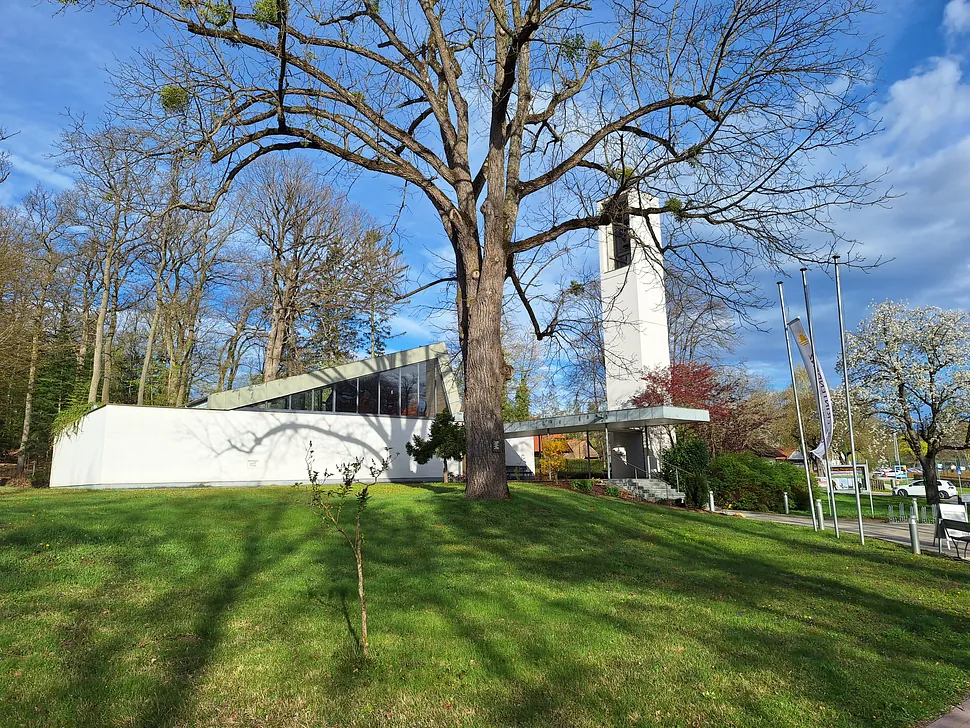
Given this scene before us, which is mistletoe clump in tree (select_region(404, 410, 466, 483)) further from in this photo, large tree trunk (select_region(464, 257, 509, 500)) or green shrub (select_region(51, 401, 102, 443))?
green shrub (select_region(51, 401, 102, 443))

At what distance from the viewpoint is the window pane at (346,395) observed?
69.1ft

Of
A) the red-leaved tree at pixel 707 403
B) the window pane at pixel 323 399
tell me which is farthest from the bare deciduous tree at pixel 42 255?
the red-leaved tree at pixel 707 403

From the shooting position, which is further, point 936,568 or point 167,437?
point 167,437

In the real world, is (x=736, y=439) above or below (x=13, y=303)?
below

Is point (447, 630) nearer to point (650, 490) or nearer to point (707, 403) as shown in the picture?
point (650, 490)

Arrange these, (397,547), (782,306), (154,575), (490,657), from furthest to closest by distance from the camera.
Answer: (782,306), (397,547), (154,575), (490,657)

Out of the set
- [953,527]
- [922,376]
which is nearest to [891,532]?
[953,527]

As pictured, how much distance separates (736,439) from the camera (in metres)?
27.6

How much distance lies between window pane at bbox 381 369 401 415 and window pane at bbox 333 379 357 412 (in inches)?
42.7

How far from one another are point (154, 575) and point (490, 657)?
3949 mm

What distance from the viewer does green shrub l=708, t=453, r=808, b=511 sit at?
2294cm

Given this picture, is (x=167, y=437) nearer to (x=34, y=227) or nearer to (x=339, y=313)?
(x=339, y=313)

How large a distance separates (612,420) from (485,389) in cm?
1306

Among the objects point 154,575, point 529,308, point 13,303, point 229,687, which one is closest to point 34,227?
point 13,303
